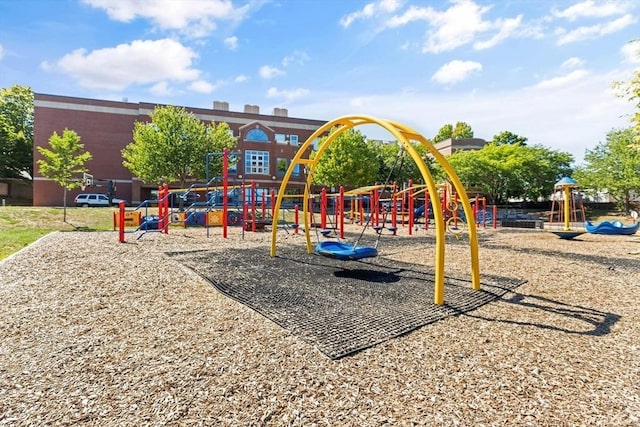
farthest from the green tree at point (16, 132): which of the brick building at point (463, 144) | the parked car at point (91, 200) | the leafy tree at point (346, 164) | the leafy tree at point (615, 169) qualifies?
the leafy tree at point (615, 169)

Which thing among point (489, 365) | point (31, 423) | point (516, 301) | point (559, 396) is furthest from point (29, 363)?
point (516, 301)

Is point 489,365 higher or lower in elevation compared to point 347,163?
lower

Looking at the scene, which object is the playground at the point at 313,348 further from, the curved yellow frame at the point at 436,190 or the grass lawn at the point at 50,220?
the grass lawn at the point at 50,220

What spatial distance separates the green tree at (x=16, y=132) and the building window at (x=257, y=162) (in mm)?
28156

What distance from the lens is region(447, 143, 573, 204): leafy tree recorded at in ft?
133

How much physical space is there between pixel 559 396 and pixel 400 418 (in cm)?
137

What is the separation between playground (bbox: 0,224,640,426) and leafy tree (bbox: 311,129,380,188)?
32.1 m

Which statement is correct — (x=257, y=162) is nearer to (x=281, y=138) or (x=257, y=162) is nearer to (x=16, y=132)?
(x=281, y=138)

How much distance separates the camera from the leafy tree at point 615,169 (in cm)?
3328

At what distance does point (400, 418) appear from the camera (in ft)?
8.53

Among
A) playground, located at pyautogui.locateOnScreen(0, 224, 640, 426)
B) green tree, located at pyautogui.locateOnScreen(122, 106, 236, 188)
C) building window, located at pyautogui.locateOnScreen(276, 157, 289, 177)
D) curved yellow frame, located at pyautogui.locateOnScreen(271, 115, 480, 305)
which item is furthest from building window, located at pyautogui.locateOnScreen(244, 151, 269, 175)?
curved yellow frame, located at pyautogui.locateOnScreen(271, 115, 480, 305)

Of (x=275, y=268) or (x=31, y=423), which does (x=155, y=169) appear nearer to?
(x=275, y=268)

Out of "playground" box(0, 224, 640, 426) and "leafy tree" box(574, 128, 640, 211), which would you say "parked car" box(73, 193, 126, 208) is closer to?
"playground" box(0, 224, 640, 426)

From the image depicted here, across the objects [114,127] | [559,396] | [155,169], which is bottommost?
[559,396]
